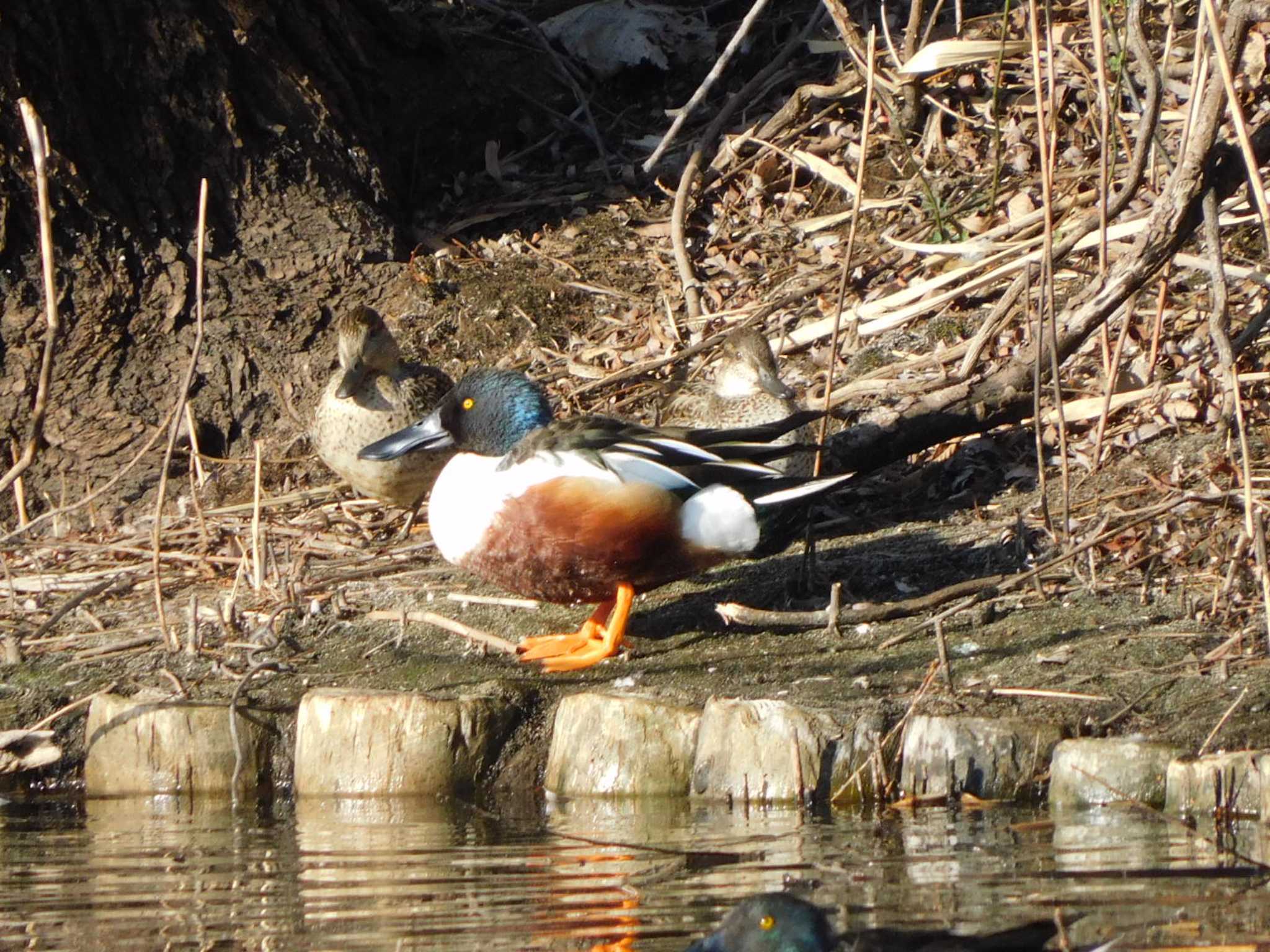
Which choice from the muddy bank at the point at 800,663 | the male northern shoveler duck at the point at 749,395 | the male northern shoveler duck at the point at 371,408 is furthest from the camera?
the male northern shoveler duck at the point at 371,408

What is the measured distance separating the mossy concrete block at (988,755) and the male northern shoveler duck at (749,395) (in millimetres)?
1942

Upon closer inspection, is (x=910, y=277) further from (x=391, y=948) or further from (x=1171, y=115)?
(x=391, y=948)

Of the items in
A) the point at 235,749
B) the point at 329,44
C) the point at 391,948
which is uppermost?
the point at 329,44

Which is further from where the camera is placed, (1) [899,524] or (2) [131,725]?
(1) [899,524]

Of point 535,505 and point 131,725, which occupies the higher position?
point 535,505

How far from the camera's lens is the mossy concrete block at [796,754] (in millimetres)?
3779

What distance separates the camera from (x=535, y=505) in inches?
177

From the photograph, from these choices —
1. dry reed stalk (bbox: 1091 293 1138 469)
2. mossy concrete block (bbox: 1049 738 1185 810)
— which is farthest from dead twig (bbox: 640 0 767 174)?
mossy concrete block (bbox: 1049 738 1185 810)

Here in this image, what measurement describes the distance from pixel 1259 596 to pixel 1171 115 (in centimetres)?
325

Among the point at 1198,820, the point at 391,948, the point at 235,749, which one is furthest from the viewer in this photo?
the point at 235,749

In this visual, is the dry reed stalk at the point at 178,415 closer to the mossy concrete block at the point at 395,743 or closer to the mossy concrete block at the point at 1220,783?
the mossy concrete block at the point at 395,743

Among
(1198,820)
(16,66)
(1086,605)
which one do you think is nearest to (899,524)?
(1086,605)

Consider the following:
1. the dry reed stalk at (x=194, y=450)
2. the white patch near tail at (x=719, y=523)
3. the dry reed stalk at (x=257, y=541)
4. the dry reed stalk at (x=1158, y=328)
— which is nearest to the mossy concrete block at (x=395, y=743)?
the white patch near tail at (x=719, y=523)

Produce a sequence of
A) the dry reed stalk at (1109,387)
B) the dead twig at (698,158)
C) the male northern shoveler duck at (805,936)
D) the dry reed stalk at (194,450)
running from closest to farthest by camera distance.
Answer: the male northern shoveler duck at (805,936) < the dry reed stalk at (1109,387) < the dry reed stalk at (194,450) < the dead twig at (698,158)
